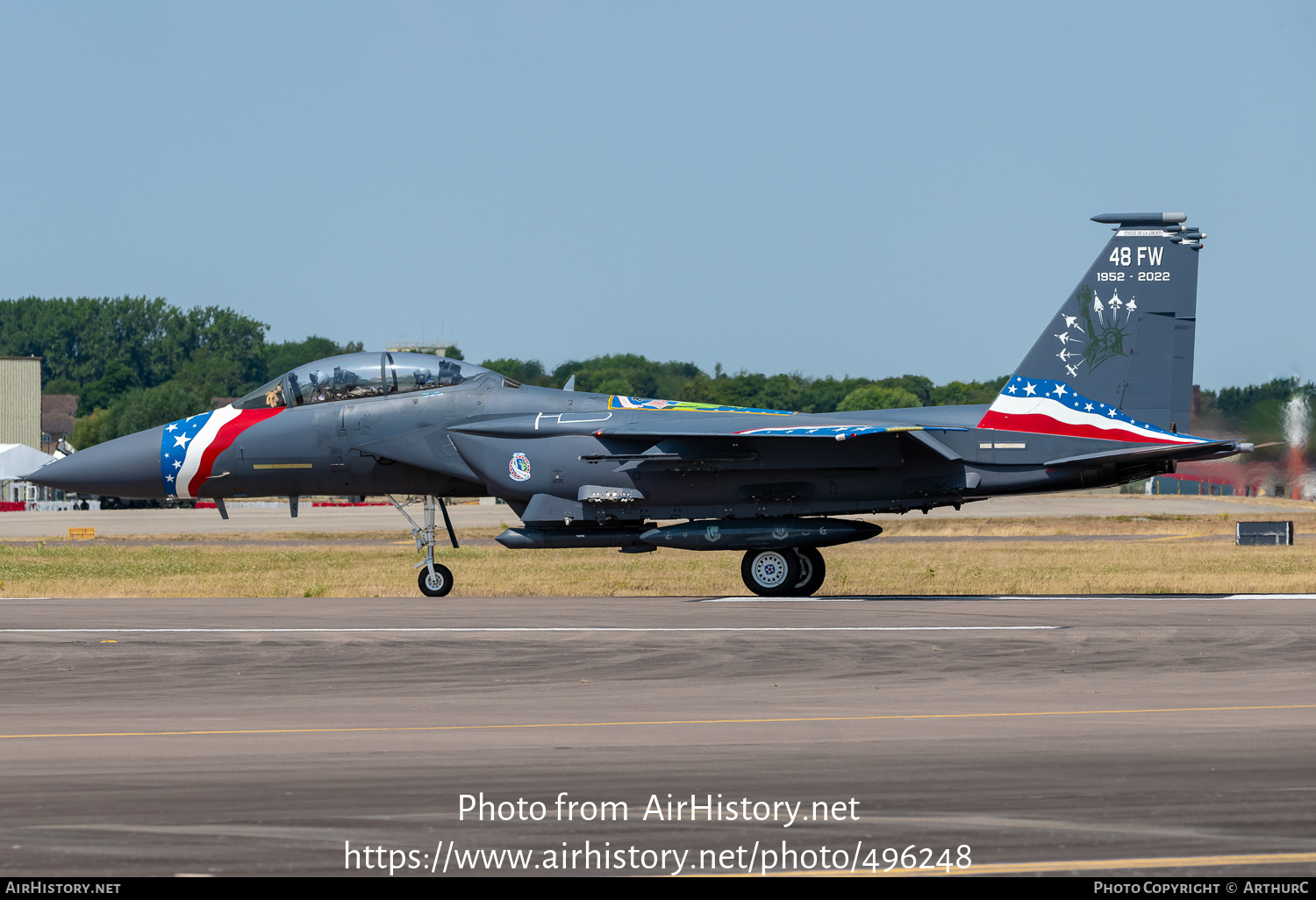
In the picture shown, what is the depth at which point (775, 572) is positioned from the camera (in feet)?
62.1

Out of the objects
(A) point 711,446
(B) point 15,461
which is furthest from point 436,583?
(B) point 15,461

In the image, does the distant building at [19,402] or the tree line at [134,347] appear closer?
the distant building at [19,402]

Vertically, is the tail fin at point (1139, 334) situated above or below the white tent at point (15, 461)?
above

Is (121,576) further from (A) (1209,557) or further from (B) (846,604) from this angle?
(A) (1209,557)

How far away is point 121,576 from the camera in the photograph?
26078 millimetres

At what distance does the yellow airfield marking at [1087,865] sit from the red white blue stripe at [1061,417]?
12933mm

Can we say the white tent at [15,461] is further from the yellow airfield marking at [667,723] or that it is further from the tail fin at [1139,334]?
the yellow airfield marking at [667,723]

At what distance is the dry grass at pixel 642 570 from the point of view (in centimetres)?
2127

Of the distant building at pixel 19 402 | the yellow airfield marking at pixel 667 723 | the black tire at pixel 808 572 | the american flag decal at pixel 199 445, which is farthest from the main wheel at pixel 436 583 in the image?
the distant building at pixel 19 402

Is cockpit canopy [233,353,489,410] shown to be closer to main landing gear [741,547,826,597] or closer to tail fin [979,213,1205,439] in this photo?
main landing gear [741,547,826,597]

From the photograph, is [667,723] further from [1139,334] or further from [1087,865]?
[1139,334]

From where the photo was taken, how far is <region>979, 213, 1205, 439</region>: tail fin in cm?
1802

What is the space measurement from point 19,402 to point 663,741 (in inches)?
4715

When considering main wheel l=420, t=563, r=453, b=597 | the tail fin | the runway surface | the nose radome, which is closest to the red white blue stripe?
the tail fin
